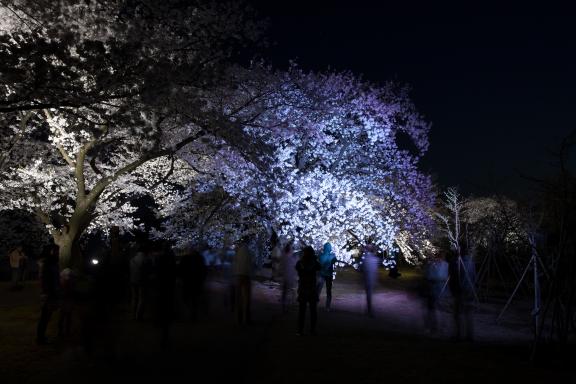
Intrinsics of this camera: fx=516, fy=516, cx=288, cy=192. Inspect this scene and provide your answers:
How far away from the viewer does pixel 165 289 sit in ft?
31.3

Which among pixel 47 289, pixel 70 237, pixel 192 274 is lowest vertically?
pixel 47 289

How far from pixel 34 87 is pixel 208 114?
5670 millimetres

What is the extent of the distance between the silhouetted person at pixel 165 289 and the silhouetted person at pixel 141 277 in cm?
49

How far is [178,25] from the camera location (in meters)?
13.7

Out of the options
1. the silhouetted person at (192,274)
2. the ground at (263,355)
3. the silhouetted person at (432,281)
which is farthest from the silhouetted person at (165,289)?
the silhouetted person at (432,281)

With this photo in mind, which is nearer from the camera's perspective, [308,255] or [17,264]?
[308,255]

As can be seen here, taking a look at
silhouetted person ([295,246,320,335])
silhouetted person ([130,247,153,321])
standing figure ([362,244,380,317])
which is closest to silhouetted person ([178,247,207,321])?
silhouetted person ([130,247,153,321])

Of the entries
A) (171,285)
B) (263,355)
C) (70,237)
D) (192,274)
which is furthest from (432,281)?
(70,237)

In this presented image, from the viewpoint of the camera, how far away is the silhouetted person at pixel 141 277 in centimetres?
1101

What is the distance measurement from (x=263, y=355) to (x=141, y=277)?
3940 millimetres

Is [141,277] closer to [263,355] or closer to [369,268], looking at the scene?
[263,355]

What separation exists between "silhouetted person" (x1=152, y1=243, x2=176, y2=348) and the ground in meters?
0.31

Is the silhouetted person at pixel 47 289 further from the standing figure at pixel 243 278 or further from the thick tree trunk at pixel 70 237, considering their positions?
the thick tree trunk at pixel 70 237

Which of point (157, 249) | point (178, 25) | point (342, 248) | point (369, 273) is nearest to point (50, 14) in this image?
point (178, 25)
